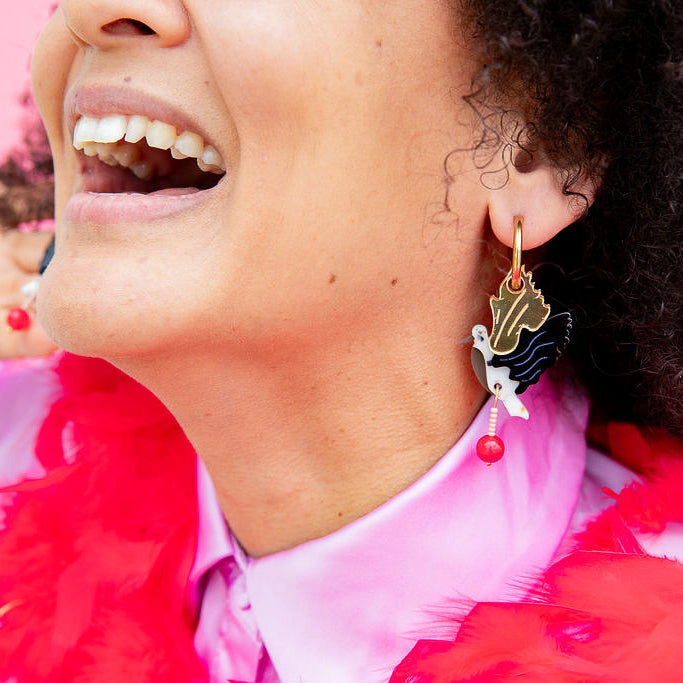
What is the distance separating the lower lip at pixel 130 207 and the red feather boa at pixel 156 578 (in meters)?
0.54

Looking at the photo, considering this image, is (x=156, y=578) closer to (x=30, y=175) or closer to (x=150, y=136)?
(x=150, y=136)

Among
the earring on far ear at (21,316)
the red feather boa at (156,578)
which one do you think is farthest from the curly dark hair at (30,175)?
the red feather boa at (156,578)

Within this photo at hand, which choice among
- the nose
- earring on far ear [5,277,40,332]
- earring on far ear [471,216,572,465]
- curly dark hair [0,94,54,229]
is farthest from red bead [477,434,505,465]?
curly dark hair [0,94,54,229]

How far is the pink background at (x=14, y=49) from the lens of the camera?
216cm

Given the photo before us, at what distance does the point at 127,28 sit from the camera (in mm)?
1033

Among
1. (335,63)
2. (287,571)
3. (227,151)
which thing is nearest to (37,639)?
(287,571)

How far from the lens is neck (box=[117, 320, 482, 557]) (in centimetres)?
113

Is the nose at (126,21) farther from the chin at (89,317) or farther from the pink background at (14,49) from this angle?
the pink background at (14,49)

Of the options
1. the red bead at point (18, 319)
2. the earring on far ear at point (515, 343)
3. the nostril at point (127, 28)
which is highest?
the nostril at point (127, 28)

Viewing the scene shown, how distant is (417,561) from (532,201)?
49cm

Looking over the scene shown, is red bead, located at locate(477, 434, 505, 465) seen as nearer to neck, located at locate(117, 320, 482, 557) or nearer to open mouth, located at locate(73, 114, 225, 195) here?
neck, located at locate(117, 320, 482, 557)

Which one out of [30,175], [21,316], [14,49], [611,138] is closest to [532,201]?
[611,138]

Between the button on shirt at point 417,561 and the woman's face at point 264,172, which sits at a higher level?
the woman's face at point 264,172

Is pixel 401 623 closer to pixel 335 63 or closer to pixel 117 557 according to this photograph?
pixel 117 557
